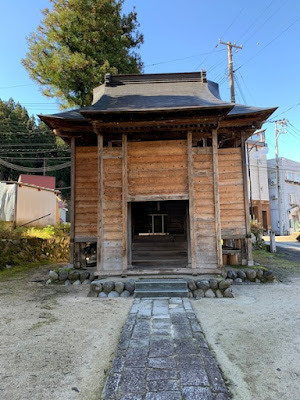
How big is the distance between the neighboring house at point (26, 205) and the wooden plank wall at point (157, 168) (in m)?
7.37

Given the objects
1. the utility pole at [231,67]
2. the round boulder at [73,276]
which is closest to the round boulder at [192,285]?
the round boulder at [73,276]

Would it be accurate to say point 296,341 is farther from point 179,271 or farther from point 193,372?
point 179,271

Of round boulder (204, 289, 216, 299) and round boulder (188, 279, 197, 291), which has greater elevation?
round boulder (188, 279, 197, 291)

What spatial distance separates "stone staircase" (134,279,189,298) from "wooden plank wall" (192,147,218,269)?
0.81 metres

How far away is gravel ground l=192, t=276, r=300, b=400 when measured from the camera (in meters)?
2.19

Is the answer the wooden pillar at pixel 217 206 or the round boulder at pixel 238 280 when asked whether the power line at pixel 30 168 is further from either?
the round boulder at pixel 238 280

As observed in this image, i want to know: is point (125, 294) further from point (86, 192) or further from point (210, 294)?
point (86, 192)

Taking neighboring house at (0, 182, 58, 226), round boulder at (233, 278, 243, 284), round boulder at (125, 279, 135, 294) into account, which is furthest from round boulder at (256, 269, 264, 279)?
neighboring house at (0, 182, 58, 226)

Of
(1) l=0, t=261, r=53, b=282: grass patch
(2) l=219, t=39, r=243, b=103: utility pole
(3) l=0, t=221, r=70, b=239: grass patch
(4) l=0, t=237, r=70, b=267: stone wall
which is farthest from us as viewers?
(2) l=219, t=39, r=243, b=103: utility pole

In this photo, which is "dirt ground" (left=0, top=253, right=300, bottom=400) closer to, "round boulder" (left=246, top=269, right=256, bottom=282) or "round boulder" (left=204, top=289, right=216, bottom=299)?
"round boulder" (left=204, top=289, right=216, bottom=299)

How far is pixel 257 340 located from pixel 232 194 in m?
4.44

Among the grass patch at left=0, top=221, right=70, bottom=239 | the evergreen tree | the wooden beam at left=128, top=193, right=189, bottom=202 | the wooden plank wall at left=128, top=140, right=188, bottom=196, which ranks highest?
the evergreen tree

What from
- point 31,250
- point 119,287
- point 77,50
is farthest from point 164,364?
point 77,50

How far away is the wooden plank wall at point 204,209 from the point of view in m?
5.82
